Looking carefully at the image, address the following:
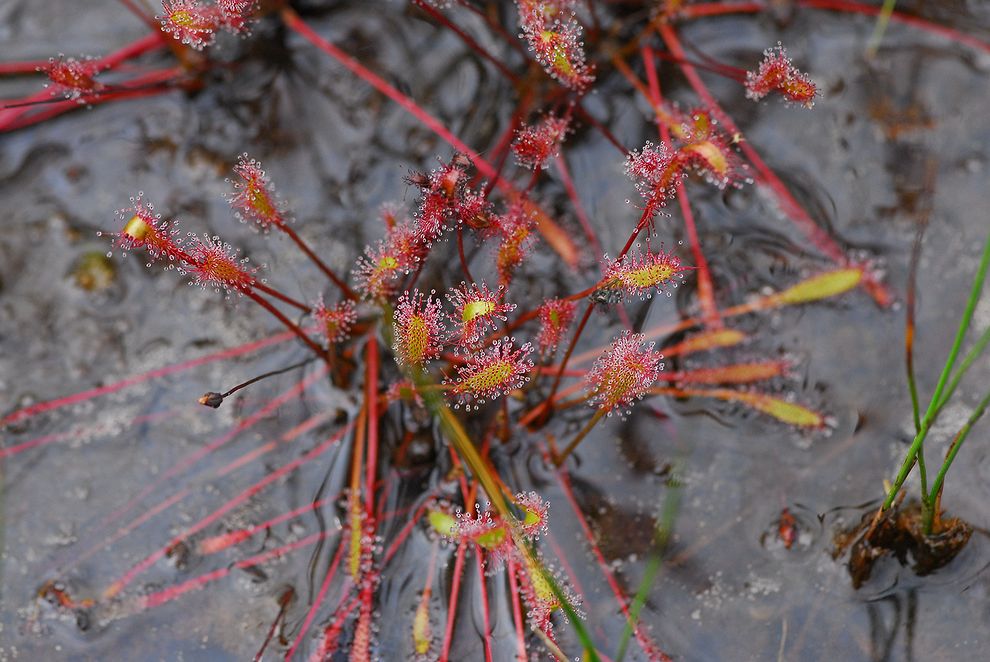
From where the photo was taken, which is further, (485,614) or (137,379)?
(137,379)

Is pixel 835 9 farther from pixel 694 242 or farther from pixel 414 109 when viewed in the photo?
pixel 414 109

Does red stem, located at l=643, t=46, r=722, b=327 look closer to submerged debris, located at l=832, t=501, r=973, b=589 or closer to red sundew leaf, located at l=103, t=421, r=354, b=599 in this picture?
submerged debris, located at l=832, t=501, r=973, b=589

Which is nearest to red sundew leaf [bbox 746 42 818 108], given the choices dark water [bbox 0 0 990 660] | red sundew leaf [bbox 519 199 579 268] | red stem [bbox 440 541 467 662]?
dark water [bbox 0 0 990 660]

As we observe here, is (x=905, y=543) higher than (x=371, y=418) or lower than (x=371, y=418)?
lower

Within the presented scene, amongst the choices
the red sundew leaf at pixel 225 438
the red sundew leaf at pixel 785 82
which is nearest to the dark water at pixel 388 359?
the red sundew leaf at pixel 225 438

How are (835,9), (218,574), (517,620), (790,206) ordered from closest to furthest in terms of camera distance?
1. (517,620)
2. (218,574)
3. (790,206)
4. (835,9)

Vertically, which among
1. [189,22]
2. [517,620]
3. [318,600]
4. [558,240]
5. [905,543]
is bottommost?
[905,543]

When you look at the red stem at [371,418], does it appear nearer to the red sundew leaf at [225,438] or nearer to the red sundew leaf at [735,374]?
the red sundew leaf at [225,438]

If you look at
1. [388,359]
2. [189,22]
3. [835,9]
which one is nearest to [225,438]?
[388,359]

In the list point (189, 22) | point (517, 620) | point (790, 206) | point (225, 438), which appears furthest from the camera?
point (790, 206)

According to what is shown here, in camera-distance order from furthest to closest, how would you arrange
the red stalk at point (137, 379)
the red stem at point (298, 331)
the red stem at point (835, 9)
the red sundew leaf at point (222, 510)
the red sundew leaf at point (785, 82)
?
1. the red stem at point (835, 9)
2. the red stalk at point (137, 379)
3. the red sundew leaf at point (222, 510)
4. the red stem at point (298, 331)
5. the red sundew leaf at point (785, 82)

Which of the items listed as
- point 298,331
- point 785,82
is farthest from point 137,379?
point 785,82
